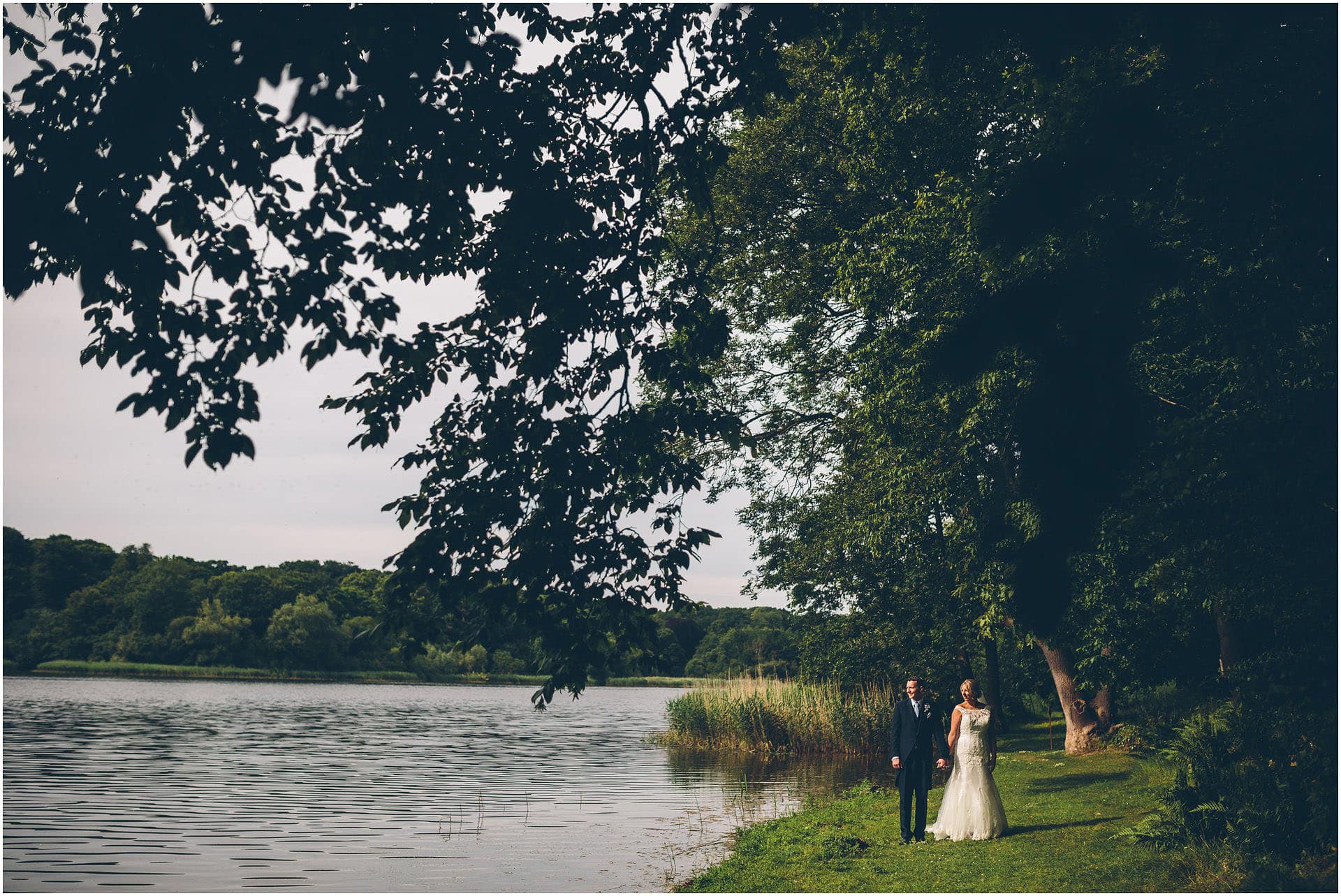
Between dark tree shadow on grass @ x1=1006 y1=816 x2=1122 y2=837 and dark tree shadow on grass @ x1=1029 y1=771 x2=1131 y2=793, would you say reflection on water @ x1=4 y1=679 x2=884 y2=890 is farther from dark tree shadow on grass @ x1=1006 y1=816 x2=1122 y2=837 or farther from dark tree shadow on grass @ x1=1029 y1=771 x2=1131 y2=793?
dark tree shadow on grass @ x1=1029 y1=771 x2=1131 y2=793

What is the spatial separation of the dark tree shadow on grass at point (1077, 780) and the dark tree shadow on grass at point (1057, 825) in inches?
150

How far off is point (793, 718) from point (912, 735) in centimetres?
1420

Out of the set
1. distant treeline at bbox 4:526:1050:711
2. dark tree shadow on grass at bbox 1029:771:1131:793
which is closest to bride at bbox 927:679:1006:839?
dark tree shadow on grass at bbox 1029:771:1131:793

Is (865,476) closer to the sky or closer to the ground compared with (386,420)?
closer to the sky

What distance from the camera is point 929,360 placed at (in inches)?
605

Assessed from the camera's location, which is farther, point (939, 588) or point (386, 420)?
point (939, 588)

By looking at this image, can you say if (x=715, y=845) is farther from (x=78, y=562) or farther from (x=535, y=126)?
(x=78, y=562)

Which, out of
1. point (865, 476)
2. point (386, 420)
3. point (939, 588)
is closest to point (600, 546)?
point (386, 420)

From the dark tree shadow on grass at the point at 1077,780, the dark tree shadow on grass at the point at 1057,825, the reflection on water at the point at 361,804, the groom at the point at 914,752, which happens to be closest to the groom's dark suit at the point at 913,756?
the groom at the point at 914,752

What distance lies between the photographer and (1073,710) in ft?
81.0

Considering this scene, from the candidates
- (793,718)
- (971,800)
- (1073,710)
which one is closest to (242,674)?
(793,718)

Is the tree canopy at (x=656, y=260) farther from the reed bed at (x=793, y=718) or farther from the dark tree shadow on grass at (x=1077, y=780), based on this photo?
the reed bed at (x=793, y=718)

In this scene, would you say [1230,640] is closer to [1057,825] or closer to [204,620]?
[1057,825]

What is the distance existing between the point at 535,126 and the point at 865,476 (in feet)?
A: 47.9
